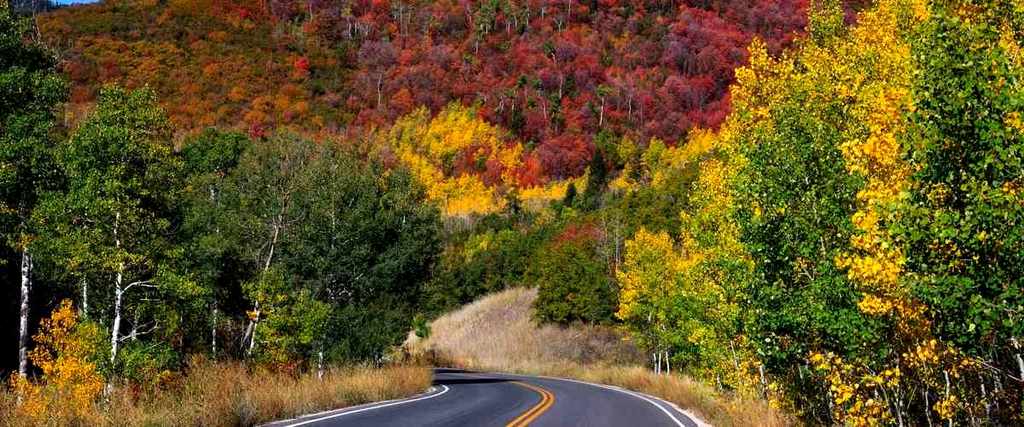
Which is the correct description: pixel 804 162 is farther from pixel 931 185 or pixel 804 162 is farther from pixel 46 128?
pixel 46 128

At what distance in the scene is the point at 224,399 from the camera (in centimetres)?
1345

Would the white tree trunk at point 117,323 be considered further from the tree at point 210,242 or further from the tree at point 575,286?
the tree at point 575,286

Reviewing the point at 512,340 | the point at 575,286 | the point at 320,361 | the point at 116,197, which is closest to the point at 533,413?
the point at 116,197

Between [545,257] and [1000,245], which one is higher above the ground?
[1000,245]

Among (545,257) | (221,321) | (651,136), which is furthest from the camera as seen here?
(651,136)

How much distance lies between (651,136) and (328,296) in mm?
107116

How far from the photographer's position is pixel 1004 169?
→ 21.3 ft

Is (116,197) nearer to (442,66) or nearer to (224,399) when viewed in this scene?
(224,399)

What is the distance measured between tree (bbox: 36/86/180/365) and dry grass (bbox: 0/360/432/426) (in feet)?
15.3

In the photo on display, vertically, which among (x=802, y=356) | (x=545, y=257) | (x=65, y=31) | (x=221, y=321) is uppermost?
(x=65, y=31)

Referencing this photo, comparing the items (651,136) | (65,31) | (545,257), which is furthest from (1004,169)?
(65,31)

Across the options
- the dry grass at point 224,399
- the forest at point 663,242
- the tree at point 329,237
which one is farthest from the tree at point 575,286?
the dry grass at point 224,399

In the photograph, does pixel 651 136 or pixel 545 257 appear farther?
pixel 651 136

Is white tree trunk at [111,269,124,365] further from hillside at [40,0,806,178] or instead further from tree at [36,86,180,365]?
hillside at [40,0,806,178]
